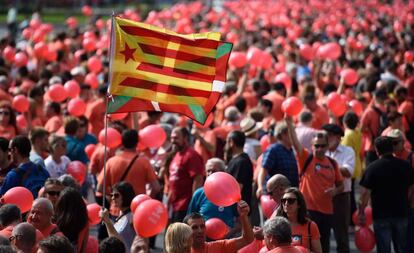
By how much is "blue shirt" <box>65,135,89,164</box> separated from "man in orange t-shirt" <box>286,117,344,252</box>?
3.17 m

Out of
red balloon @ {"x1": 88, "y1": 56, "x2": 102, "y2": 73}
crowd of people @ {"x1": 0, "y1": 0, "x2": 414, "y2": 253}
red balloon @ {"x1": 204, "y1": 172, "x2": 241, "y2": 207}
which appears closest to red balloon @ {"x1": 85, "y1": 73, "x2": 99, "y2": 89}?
crowd of people @ {"x1": 0, "y1": 0, "x2": 414, "y2": 253}

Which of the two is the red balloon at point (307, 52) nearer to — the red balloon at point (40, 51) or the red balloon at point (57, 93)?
the red balloon at point (40, 51)

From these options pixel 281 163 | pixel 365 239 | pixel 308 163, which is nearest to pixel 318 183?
pixel 308 163

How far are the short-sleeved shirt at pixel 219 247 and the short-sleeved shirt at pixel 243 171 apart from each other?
8.82 feet

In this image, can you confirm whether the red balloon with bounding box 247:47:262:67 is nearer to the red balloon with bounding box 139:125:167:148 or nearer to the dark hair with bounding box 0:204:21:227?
the red balloon with bounding box 139:125:167:148

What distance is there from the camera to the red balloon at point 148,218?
8891mm

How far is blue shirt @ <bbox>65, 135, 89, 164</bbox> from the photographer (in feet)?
44.0

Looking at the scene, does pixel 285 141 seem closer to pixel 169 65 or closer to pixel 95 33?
pixel 169 65

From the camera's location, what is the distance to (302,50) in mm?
22578

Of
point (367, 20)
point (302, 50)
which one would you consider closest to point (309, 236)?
point (302, 50)

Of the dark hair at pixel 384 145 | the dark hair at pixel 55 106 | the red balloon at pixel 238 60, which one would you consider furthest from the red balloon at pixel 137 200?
the red balloon at pixel 238 60

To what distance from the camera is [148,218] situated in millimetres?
8883

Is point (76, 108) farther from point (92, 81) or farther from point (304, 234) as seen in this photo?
point (304, 234)

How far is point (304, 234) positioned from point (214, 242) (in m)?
0.84
